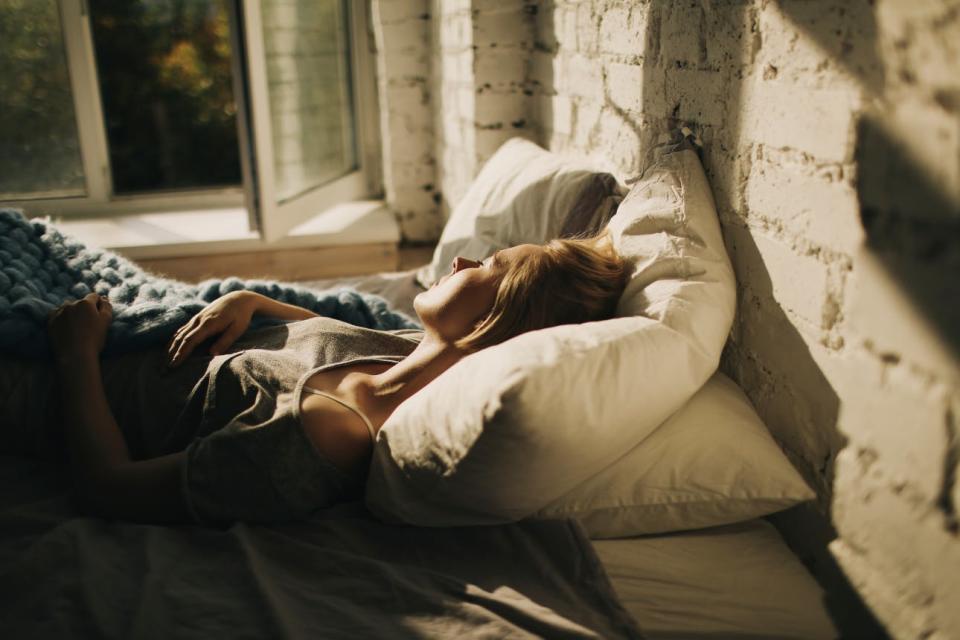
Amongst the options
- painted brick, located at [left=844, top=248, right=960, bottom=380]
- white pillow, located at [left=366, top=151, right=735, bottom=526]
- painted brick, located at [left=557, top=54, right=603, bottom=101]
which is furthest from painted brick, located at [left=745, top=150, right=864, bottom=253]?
painted brick, located at [left=557, top=54, right=603, bottom=101]

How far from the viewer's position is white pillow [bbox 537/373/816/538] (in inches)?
42.0

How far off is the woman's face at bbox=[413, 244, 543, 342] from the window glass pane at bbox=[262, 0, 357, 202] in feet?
6.44

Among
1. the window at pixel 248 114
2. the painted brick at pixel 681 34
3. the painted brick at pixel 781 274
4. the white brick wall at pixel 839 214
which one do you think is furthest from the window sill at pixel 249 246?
the painted brick at pixel 781 274

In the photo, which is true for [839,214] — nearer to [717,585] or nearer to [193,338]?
[717,585]

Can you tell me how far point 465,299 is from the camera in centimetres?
127

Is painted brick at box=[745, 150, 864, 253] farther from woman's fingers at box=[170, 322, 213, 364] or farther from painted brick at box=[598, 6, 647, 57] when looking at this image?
woman's fingers at box=[170, 322, 213, 364]

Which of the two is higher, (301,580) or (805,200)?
(805,200)

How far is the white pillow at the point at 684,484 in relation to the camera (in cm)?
107

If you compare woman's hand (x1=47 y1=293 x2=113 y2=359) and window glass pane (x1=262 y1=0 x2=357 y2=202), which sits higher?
window glass pane (x1=262 y1=0 x2=357 y2=202)

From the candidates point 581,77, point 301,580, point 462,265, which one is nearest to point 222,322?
point 462,265

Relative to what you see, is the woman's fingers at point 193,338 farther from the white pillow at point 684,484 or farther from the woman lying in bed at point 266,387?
the white pillow at point 684,484

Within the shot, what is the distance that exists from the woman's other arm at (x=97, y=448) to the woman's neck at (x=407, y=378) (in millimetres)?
303

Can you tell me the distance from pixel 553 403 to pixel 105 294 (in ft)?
3.62

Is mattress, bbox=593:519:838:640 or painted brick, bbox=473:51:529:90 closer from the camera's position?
mattress, bbox=593:519:838:640
